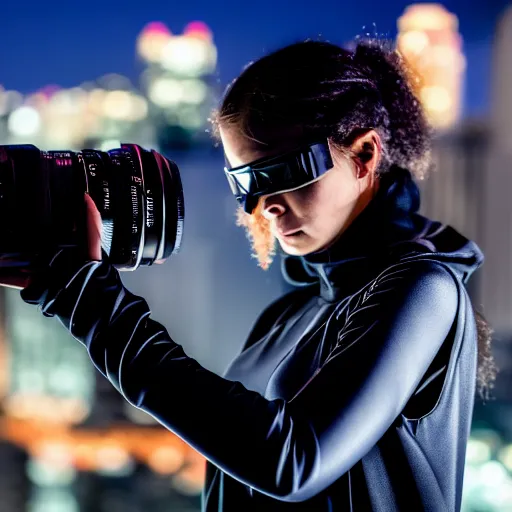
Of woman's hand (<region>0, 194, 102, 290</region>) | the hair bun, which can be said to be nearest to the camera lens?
woman's hand (<region>0, 194, 102, 290</region>)

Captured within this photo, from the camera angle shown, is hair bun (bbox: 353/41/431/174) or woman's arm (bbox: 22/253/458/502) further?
hair bun (bbox: 353/41/431/174)

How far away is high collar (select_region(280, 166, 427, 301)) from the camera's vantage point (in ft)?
2.45

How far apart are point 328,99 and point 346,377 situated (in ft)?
0.98

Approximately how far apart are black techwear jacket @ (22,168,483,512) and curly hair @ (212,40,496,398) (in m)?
0.07

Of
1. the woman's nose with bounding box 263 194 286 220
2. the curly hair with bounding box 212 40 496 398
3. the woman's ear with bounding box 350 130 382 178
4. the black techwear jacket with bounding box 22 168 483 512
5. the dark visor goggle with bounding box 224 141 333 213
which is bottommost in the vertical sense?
the black techwear jacket with bounding box 22 168 483 512

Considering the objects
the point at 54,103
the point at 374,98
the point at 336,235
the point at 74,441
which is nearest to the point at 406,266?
the point at 336,235

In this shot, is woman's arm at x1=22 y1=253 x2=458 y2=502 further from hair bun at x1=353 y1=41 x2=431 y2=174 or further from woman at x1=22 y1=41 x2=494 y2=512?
hair bun at x1=353 y1=41 x2=431 y2=174

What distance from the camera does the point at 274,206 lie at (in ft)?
2.48

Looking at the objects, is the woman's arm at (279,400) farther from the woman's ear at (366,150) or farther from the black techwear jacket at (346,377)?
the woman's ear at (366,150)

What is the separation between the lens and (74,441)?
15203 millimetres

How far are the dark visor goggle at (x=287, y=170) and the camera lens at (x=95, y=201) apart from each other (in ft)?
0.30

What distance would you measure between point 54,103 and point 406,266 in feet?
42.6

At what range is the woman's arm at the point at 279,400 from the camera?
0.58 metres

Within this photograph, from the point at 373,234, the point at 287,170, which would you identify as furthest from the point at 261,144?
the point at 373,234
